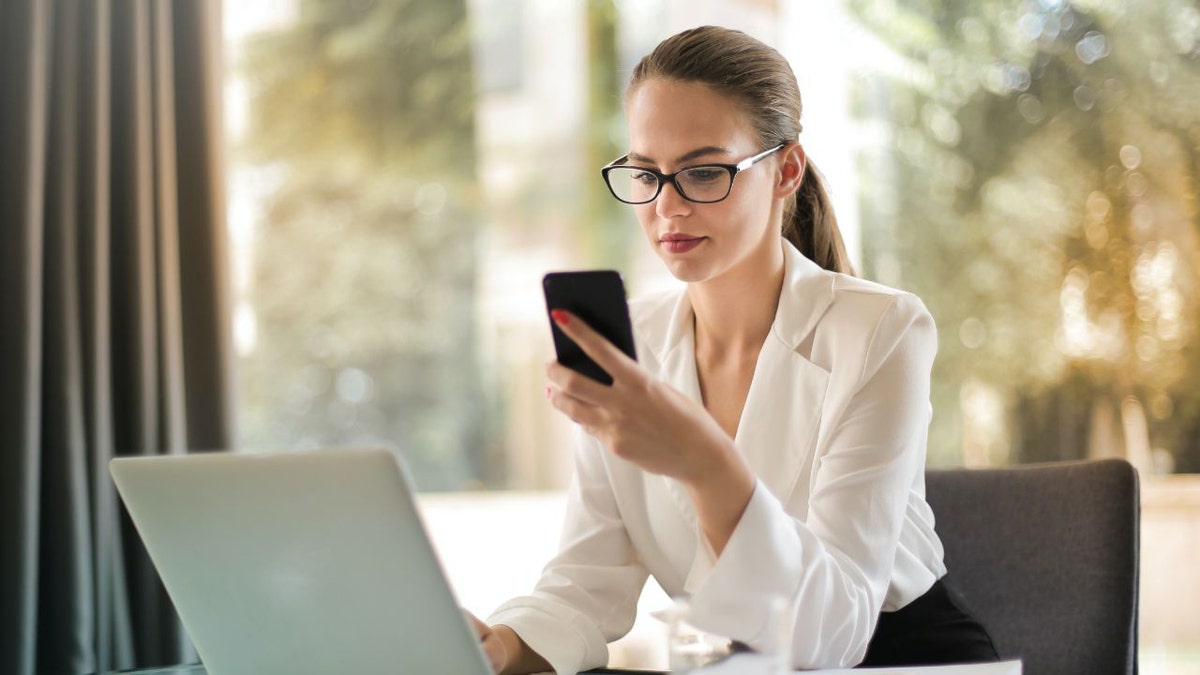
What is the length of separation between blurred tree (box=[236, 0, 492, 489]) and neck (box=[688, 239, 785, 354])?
1.88 meters

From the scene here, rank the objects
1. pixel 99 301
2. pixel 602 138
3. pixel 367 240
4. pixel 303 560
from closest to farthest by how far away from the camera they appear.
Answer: pixel 303 560 < pixel 99 301 < pixel 602 138 < pixel 367 240

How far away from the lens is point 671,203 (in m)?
1.37

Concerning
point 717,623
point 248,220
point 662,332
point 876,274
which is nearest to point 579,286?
point 717,623

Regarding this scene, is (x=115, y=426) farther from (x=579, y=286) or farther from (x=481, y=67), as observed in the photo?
(x=579, y=286)

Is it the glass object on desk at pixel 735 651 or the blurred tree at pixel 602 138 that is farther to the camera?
the blurred tree at pixel 602 138

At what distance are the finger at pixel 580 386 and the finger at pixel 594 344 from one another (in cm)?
2

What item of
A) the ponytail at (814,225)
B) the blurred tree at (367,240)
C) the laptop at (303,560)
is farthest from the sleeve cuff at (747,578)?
the blurred tree at (367,240)

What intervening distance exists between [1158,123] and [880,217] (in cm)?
69

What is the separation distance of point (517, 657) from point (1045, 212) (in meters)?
2.19

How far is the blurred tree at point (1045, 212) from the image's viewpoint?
2852mm

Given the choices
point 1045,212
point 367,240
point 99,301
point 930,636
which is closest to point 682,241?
point 930,636

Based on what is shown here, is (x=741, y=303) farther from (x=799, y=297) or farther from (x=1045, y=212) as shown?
(x=1045, y=212)

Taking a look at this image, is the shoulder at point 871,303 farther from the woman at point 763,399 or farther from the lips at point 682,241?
the lips at point 682,241

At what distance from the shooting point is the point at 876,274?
3.05m
